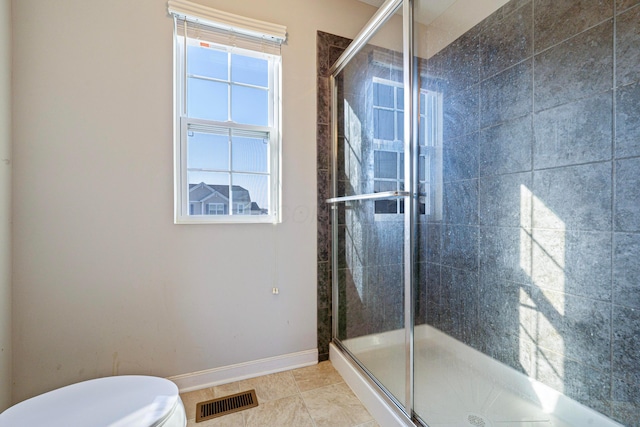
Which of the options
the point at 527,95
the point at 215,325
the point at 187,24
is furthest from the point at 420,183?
the point at 187,24

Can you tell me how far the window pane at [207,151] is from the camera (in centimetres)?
170

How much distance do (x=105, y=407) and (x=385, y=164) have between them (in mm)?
1600

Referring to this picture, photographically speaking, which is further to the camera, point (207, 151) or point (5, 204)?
point (207, 151)

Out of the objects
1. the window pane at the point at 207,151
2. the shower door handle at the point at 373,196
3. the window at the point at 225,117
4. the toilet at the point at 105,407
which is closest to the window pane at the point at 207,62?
the window at the point at 225,117

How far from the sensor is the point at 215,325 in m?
1.72

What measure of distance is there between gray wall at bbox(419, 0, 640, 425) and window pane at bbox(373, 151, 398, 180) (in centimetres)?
27

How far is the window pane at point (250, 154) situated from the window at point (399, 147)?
0.77 m

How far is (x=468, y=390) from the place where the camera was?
131 cm

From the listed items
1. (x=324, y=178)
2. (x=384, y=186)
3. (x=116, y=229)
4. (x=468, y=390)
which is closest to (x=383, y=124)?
(x=384, y=186)

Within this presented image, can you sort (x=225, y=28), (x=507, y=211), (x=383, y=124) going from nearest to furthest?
(x=507, y=211), (x=383, y=124), (x=225, y=28)

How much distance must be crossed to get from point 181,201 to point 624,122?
2.14 metres

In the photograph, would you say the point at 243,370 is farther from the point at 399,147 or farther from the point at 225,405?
→ the point at 399,147

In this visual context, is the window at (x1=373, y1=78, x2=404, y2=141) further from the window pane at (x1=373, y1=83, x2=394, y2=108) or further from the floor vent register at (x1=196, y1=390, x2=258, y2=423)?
the floor vent register at (x1=196, y1=390, x2=258, y2=423)

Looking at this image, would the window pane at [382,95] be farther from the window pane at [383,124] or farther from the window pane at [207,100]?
the window pane at [207,100]
